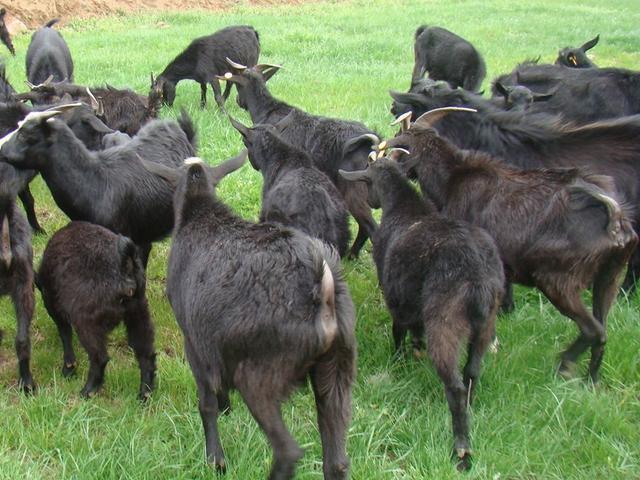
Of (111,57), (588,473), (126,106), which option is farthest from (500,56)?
(588,473)

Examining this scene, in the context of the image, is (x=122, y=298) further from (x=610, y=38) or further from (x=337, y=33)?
(x=610, y=38)

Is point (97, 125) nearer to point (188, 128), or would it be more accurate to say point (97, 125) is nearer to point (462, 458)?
point (188, 128)

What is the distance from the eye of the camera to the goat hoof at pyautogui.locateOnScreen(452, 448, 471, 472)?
3576 millimetres

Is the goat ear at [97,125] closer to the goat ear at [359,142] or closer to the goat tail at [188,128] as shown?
the goat tail at [188,128]

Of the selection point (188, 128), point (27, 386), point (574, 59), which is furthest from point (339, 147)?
point (574, 59)

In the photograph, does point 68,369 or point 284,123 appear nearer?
point 68,369

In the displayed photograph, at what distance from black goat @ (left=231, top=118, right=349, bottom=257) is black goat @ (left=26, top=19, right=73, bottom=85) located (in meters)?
5.89

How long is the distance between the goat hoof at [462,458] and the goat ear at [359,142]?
271 centimetres

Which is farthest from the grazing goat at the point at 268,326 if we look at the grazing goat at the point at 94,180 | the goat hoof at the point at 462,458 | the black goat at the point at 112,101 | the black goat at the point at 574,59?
the black goat at the point at 574,59

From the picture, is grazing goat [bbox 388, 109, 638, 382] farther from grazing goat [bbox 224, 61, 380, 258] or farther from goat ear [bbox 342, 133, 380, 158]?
grazing goat [bbox 224, 61, 380, 258]

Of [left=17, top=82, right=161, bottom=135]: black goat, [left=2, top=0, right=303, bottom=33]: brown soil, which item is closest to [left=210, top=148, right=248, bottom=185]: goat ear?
[left=17, top=82, right=161, bottom=135]: black goat

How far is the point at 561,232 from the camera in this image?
4.07m

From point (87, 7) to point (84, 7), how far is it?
3.8 inches

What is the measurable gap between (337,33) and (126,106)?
400 inches
